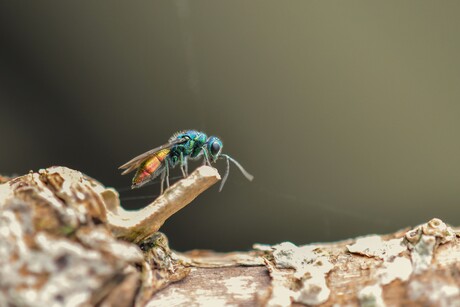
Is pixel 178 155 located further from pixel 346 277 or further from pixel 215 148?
pixel 346 277

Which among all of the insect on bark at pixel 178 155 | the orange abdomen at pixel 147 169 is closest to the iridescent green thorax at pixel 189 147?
the insect on bark at pixel 178 155

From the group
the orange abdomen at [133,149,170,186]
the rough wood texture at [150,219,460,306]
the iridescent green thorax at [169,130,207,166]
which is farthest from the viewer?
the iridescent green thorax at [169,130,207,166]

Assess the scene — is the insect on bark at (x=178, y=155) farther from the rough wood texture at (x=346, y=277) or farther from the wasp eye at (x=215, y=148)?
the rough wood texture at (x=346, y=277)

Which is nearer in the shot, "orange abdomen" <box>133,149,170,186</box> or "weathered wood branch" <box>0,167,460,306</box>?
"weathered wood branch" <box>0,167,460,306</box>

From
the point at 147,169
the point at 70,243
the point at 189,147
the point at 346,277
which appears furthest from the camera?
the point at 189,147

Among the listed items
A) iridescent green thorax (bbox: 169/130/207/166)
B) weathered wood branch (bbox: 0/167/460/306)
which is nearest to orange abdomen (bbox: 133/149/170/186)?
iridescent green thorax (bbox: 169/130/207/166)

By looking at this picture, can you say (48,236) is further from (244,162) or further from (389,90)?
(389,90)

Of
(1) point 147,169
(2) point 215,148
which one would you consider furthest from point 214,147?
(1) point 147,169

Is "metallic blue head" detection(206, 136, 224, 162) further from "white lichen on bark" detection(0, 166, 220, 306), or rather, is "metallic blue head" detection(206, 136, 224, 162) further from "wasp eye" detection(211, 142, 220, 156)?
"white lichen on bark" detection(0, 166, 220, 306)

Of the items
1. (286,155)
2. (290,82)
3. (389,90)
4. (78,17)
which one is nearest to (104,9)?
(78,17)
